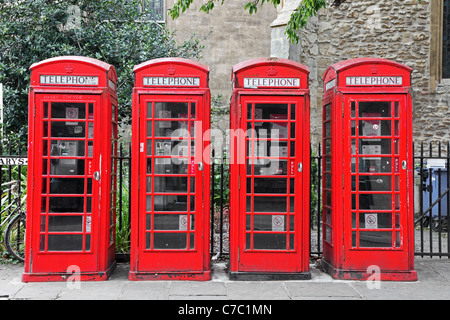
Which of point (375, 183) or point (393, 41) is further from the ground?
point (393, 41)

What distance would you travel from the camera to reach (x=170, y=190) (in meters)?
5.51

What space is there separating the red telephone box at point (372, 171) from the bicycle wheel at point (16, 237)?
14.0 ft

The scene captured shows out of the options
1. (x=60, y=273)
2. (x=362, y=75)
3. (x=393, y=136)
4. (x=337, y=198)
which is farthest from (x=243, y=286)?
(x=362, y=75)

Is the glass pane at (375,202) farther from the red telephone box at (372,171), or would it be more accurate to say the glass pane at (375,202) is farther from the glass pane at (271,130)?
the glass pane at (271,130)

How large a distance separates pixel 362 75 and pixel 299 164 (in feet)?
4.39

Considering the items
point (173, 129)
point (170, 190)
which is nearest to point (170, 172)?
point (170, 190)

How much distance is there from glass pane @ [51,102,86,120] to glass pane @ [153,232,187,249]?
1.70 metres

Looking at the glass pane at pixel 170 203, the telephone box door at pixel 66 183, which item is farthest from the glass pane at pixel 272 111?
the telephone box door at pixel 66 183

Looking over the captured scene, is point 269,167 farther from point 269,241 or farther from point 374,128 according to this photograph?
point 374,128

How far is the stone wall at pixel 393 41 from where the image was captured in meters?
11.6

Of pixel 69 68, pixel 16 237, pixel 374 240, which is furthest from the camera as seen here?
pixel 16 237

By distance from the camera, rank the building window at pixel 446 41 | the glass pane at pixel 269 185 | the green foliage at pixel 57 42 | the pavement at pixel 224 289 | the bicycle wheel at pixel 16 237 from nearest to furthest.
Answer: the pavement at pixel 224 289
the glass pane at pixel 269 185
the bicycle wheel at pixel 16 237
the green foliage at pixel 57 42
the building window at pixel 446 41

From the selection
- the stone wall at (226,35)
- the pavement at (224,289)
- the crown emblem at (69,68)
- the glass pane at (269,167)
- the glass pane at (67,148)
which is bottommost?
the pavement at (224,289)

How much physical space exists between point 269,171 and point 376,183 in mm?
1335
